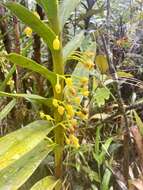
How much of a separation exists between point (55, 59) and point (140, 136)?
0.81 feet

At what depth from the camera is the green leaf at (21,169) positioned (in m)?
0.68

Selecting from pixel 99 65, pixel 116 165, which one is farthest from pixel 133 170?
pixel 99 65

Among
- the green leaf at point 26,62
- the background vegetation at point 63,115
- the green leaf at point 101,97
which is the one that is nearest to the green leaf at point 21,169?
the background vegetation at point 63,115

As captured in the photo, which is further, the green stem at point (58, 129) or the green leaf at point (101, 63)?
the green leaf at point (101, 63)

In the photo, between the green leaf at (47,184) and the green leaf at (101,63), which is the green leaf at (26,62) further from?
→ the green leaf at (101,63)

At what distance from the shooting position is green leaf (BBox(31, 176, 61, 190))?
0.77 metres

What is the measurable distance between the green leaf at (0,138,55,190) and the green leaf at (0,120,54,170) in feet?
0.15

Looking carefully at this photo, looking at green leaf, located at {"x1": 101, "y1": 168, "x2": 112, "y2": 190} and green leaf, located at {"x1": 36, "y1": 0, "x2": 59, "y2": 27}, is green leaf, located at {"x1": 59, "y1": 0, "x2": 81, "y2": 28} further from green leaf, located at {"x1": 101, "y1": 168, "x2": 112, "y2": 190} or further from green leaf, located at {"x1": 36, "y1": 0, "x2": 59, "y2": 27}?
green leaf, located at {"x1": 101, "y1": 168, "x2": 112, "y2": 190}

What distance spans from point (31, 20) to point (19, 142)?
0.66ft

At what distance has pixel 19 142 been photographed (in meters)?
0.69

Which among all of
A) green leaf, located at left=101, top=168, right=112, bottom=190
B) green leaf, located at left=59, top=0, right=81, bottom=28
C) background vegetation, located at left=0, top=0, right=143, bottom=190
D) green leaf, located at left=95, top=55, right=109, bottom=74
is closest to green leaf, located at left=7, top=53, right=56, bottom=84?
background vegetation, located at left=0, top=0, right=143, bottom=190

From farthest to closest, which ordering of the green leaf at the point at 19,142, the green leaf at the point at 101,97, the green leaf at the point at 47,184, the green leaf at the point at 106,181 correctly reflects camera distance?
the green leaf at the point at 101,97, the green leaf at the point at 106,181, the green leaf at the point at 47,184, the green leaf at the point at 19,142

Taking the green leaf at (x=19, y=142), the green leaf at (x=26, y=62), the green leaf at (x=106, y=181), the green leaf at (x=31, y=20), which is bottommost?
the green leaf at (x=106, y=181)

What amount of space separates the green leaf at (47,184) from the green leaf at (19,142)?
0.34 feet
